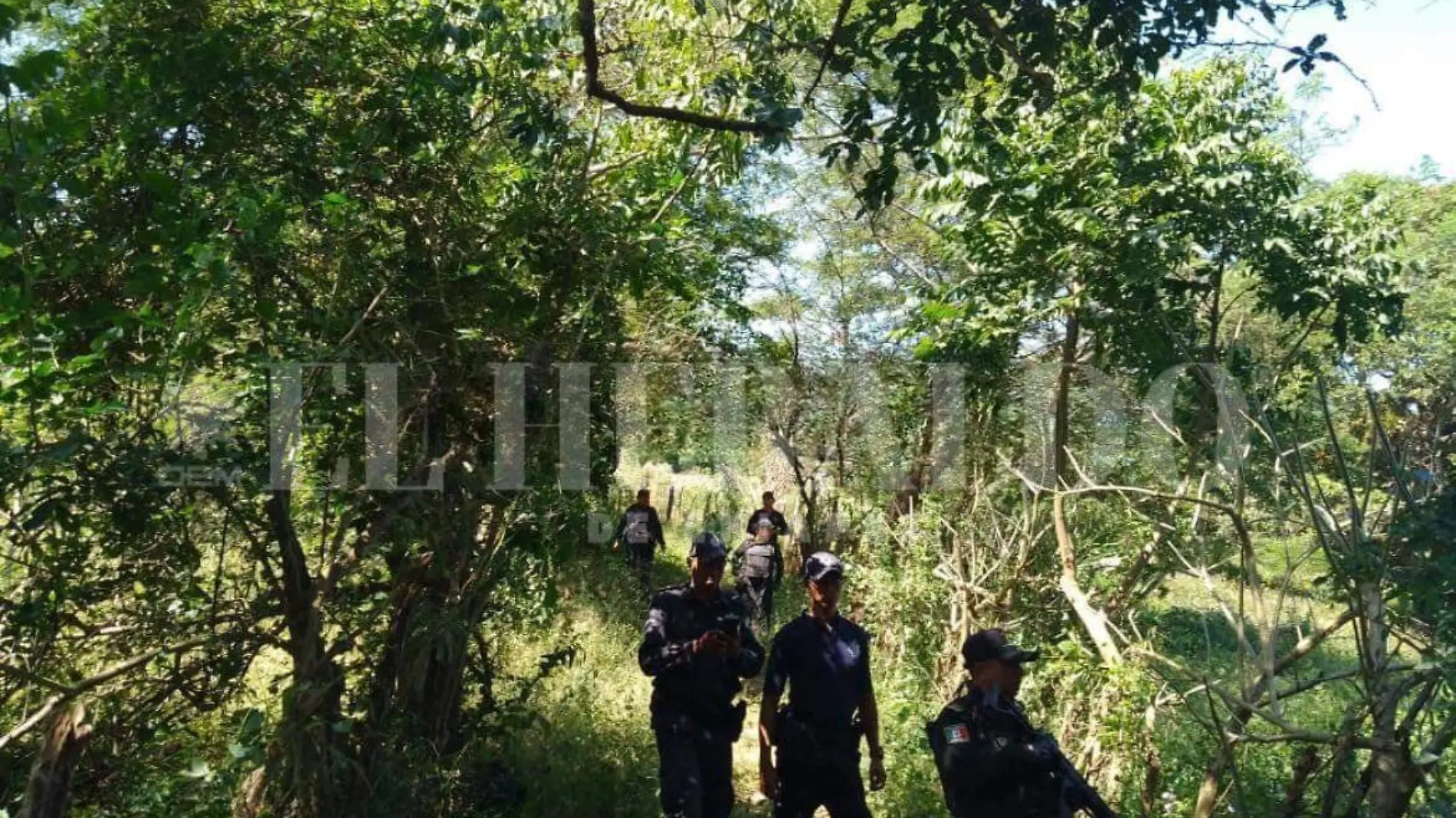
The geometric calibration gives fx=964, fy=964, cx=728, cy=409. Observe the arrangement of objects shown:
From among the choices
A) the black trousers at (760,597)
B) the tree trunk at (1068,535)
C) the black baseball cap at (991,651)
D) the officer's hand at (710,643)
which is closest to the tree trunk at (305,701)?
the officer's hand at (710,643)

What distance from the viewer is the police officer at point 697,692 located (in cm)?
364

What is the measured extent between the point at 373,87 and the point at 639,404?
2.68m

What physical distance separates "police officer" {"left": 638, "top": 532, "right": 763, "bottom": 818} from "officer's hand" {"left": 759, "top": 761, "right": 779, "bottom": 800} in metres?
0.13

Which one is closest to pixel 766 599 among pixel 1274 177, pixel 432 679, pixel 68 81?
pixel 432 679

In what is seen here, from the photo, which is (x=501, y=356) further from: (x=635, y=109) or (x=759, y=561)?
(x=759, y=561)

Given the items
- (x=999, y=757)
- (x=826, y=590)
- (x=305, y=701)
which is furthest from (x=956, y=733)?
(x=305, y=701)

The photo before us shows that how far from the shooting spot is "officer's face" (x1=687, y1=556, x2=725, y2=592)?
12.7 ft

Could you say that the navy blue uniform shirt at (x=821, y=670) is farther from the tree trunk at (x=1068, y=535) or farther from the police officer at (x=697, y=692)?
the tree trunk at (x=1068, y=535)

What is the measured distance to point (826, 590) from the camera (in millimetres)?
3746

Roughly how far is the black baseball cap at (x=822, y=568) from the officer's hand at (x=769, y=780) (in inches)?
29.1

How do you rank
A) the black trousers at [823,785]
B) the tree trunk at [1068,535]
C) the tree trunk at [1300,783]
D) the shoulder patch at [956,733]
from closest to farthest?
the shoulder patch at [956,733] → the tree trunk at [1300,783] → the black trousers at [823,785] → the tree trunk at [1068,535]

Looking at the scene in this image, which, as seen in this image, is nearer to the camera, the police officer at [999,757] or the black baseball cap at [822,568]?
the police officer at [999,757]

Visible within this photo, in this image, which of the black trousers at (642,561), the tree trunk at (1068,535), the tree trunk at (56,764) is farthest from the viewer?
the black trousers at (642,561)

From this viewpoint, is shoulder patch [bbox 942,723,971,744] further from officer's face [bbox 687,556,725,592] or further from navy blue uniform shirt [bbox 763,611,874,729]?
officer's face [bbox 687,556,725,592]
